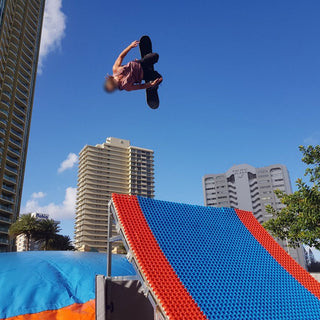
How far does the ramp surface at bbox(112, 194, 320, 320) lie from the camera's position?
1300 cm

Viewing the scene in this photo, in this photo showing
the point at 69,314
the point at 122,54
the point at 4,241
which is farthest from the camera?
the point at 4,241

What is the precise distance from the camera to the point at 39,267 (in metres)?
20.2

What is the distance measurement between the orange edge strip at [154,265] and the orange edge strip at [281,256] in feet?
27.6

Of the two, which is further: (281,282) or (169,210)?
(169,210)

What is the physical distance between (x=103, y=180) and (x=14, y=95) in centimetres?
7066

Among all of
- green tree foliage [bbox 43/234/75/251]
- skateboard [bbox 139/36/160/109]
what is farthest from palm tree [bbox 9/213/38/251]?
skateboard [bbox 139/36/160/109]

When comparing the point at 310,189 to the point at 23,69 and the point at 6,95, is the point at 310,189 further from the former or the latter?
the point at 23,69

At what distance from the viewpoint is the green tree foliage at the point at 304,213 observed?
21328mm

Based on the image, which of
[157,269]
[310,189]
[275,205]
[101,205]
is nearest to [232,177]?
[275,205]

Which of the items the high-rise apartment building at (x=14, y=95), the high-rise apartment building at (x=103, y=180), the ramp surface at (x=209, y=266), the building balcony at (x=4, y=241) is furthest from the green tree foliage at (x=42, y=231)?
the high-rise apartment building at (x=103, y=180)

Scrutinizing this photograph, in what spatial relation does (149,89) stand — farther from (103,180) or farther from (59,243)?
(103,180)

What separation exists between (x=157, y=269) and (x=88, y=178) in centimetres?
13233

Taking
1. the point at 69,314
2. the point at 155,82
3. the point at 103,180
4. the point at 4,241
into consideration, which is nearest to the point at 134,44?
the point at 155,82

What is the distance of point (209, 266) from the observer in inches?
603
